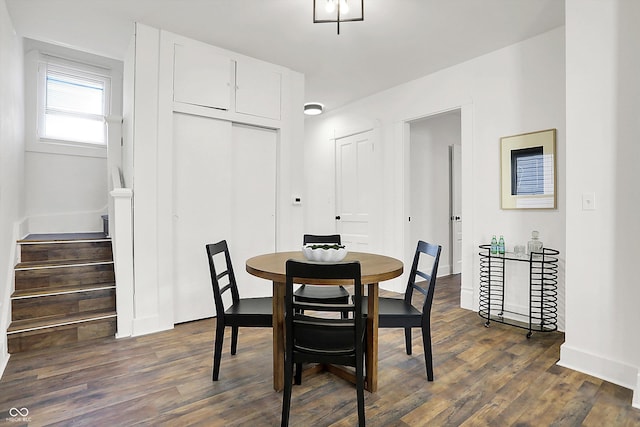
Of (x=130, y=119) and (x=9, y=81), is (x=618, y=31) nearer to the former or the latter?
(x=130, y=119)

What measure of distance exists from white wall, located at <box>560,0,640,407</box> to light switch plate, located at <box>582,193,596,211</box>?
0.02 meters

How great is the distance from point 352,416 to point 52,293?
8.75ft

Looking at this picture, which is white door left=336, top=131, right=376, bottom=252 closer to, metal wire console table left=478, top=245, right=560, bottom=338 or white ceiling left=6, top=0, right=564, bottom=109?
white ceiling left=6, top=0, right=564, bottom=109

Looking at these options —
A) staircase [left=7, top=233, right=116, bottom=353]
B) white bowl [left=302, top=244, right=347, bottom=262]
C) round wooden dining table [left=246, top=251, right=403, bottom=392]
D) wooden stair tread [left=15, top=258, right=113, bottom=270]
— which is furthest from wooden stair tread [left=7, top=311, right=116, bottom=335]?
white bowl [left=302, top=244, right=347, bottom=262]

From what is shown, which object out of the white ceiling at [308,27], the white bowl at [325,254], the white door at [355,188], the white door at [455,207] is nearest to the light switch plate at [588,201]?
the white ceiling at [308,27]

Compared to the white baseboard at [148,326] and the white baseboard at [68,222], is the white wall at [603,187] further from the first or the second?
the white baseboard at [68,222]

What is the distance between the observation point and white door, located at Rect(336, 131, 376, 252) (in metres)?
4.75

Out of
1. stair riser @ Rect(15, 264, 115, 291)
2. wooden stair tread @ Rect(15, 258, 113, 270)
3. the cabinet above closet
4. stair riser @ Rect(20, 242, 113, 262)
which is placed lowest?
stair riser @ Rect(15, 264, 115, 291)

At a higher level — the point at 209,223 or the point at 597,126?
the point at 597,126

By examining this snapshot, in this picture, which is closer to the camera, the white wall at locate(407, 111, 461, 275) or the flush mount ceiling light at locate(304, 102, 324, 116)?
the white wall at locate(407, 111, 461, 275)

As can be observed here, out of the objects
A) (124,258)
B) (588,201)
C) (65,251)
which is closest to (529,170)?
(588,201)

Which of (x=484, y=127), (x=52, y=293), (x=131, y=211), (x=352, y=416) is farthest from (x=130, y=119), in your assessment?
(x=484, y=127)

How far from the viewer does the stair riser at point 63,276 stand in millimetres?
2885

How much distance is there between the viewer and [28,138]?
4117 mm
